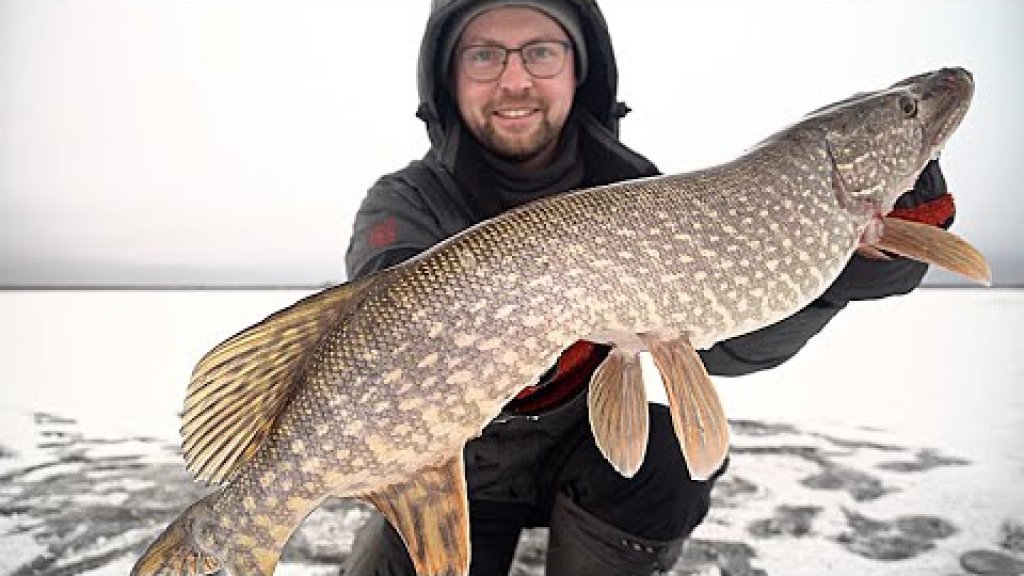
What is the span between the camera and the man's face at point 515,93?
1.86m

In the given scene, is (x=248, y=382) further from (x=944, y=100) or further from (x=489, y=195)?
(x=944, y=100)

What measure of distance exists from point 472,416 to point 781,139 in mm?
686

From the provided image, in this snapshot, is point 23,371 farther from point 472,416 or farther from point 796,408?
point 472,416

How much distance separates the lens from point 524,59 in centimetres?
187

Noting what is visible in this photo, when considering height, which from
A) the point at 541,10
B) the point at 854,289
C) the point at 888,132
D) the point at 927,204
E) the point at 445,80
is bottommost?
the point at 854,289

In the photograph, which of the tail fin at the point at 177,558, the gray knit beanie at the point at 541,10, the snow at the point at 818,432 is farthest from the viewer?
the snow at the point at 818,432

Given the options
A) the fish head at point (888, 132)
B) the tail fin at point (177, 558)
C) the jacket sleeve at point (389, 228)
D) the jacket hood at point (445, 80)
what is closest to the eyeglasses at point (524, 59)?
the jacket hood at point (445, 80)

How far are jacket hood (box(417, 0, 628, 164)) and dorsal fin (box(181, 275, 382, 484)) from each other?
3.40ft

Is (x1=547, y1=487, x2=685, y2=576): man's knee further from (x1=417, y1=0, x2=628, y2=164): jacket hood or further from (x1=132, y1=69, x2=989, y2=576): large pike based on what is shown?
(x1=417, y1=0, x2=628, y2=164): jacket hood

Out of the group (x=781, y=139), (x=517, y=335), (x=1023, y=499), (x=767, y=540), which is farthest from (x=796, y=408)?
(x=517, y=335)

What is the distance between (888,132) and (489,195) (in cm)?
101

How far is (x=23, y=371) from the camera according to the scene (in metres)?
7.20

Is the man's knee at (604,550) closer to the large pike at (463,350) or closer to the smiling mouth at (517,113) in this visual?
Result: the large pike at (463,350)

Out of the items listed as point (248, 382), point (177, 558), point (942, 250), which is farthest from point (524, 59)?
point (177, 558)
